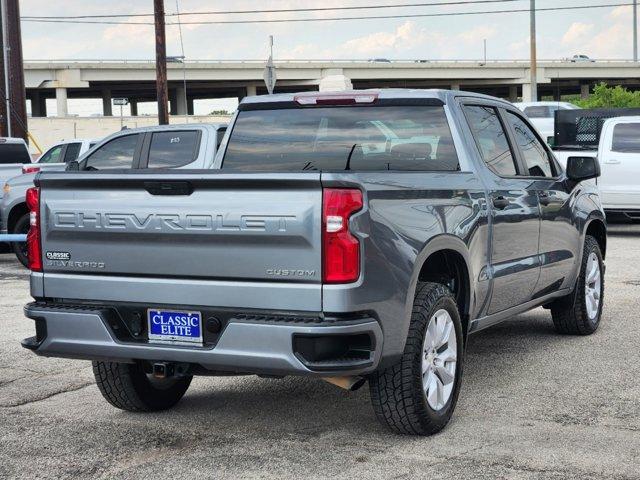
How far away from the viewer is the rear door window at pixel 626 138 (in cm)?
1798

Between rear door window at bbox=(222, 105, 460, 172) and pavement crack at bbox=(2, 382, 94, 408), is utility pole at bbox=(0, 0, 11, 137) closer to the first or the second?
pavement crack at bbox=(2, 382, 94, 408)

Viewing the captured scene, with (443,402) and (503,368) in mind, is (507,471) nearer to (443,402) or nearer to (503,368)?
(443,402)

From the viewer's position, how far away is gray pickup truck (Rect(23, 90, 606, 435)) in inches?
193

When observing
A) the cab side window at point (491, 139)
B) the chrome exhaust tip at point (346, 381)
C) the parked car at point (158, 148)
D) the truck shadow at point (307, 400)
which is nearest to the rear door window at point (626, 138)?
the parked car at point (158, 148)

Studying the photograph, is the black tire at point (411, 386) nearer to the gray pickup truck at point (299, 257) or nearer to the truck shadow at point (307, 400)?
the gray pickup truck at point (299, 257)

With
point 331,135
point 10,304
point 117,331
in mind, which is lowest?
point 10,304

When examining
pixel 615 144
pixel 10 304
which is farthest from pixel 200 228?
pixel 615 144

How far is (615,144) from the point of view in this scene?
18.1 m

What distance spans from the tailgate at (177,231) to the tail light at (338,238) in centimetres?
4

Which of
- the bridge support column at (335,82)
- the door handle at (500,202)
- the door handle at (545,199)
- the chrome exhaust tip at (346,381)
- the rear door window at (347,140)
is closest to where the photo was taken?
the chrome exhaust tip at (346,381)

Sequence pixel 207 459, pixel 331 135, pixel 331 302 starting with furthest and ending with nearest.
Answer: pixel 331 135 < pixel 207 459 < pixel 331 302

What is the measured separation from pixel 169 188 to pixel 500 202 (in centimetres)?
238

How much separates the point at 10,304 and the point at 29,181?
14.9 ft

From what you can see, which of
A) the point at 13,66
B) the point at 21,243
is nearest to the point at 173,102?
the point at 13,66
